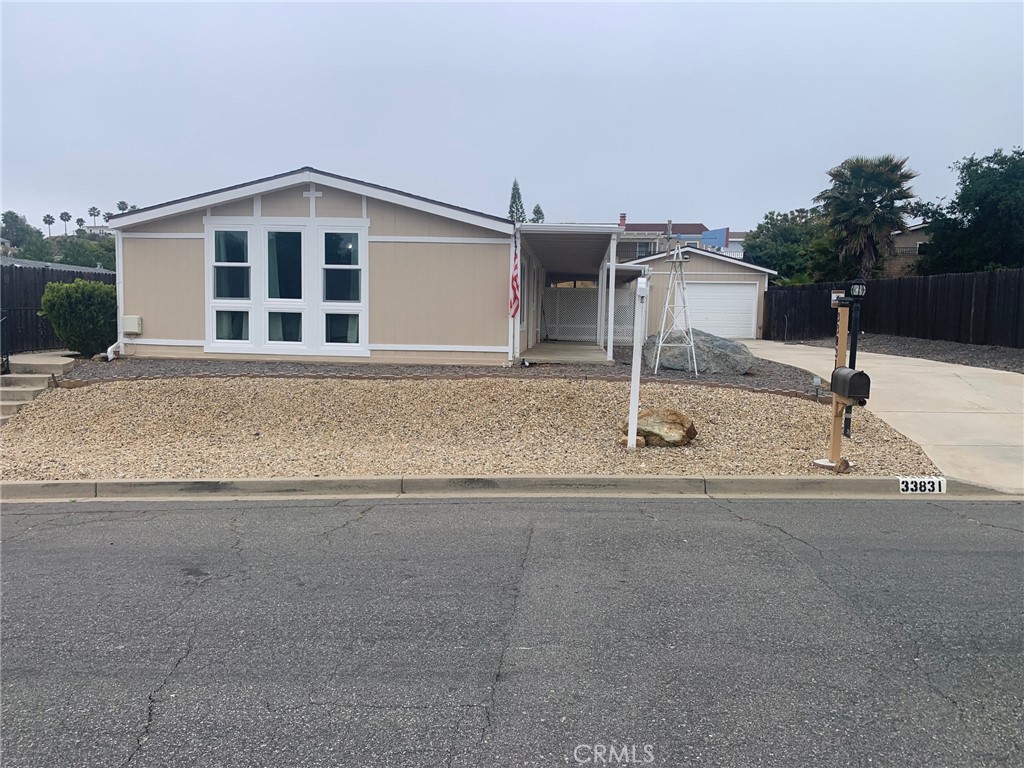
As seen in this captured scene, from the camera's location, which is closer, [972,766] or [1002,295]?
[972,766]

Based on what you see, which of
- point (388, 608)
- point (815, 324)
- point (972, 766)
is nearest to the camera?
point (972, 766)

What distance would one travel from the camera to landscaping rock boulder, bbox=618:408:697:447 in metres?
8.42

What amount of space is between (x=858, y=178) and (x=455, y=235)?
814 inches

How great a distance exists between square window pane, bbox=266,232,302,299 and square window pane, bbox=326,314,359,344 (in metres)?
0.76

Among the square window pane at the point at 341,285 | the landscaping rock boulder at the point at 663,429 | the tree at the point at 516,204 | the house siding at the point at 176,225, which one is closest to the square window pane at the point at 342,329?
the square window pane at the point at 341,285

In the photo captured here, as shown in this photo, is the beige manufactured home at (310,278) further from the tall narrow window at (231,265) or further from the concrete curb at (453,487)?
the concrete curb at (453,487)

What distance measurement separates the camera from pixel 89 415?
9.84 m

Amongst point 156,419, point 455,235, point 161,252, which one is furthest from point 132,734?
point 161,252

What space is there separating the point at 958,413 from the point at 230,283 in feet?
40.8

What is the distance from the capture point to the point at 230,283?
1319 centimetres

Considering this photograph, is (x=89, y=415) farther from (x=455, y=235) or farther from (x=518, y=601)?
(x=518, y=601)

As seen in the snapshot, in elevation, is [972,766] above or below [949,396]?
below

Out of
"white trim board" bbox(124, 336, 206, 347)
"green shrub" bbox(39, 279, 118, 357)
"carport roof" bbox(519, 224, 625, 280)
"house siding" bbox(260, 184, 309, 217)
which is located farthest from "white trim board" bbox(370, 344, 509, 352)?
"green shrub" bbox(39, 279, 118, 357)

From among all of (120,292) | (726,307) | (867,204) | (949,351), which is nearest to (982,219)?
(867,204)
